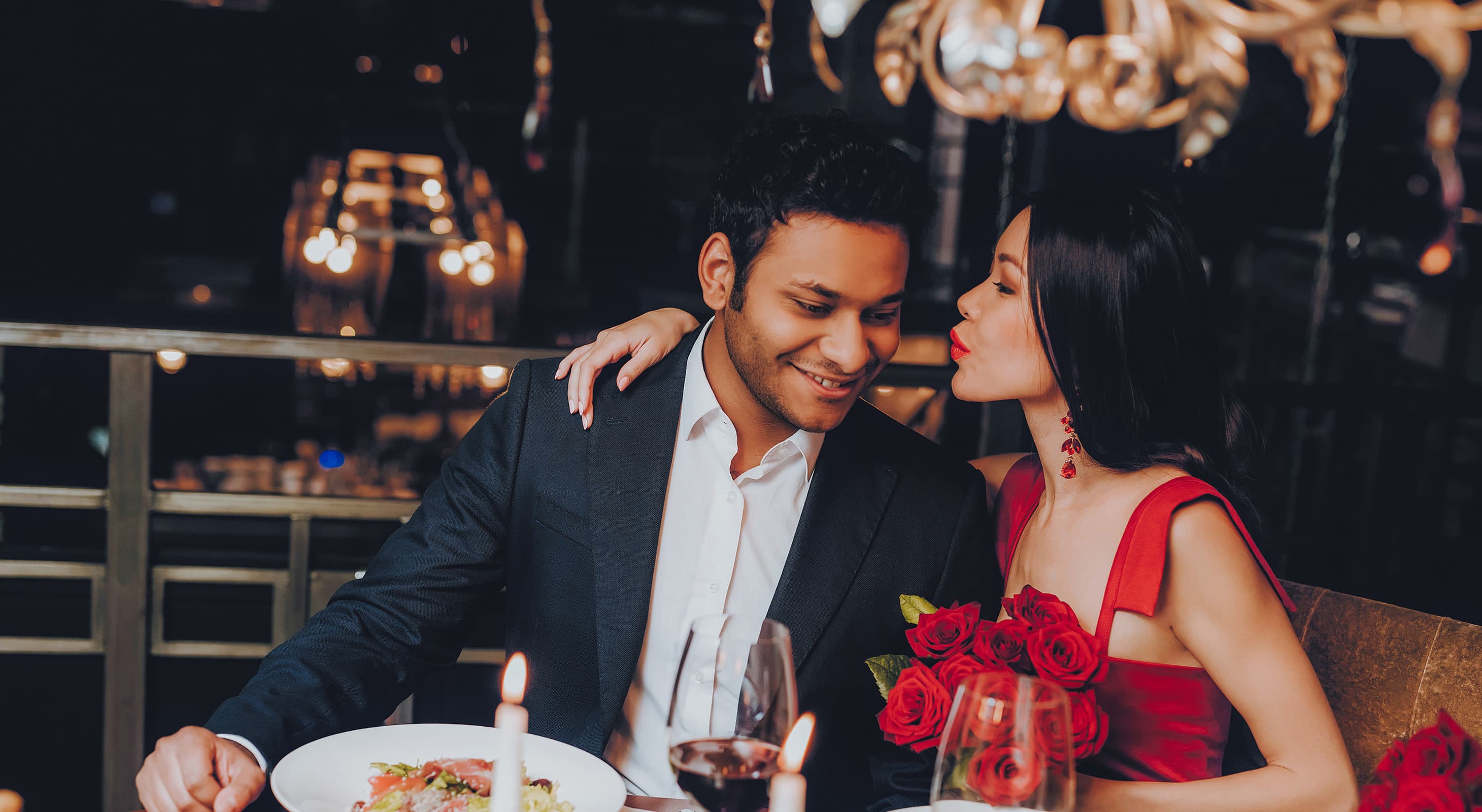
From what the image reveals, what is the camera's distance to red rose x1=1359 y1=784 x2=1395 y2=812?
0.94 meters

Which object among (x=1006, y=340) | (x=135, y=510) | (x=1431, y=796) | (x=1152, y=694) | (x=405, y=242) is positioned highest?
(x=1006, y=340)

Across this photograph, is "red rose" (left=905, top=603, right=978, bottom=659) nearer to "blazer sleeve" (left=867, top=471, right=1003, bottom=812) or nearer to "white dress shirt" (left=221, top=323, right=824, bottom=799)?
"blazer sleeve" (left=867, top=471, right=1003, bottom=812)

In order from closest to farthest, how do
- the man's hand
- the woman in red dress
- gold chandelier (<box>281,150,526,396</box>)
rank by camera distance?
the man's hand → the woman in red dress → gold chandelier (<box>281,150,526,396</box>)

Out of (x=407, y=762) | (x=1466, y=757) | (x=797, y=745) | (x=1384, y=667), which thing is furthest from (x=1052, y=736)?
(x=1384, y=667)

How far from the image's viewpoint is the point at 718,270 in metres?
1.80

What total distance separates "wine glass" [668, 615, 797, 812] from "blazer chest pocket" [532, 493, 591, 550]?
2.38ft

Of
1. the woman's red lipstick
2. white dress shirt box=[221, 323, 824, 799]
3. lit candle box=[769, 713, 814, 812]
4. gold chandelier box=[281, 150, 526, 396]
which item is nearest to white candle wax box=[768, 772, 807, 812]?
lit candle box=[769, 713, 814, 812]

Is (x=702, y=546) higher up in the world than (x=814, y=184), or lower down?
lower down

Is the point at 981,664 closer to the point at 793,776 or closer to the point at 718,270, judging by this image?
the point at 793,776

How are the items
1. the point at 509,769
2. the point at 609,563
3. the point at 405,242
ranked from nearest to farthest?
the point at 509,769 < the point at 609,563 < the point at 405,242

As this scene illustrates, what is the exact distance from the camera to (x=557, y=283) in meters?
6.14

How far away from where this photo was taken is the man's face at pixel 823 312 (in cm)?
162

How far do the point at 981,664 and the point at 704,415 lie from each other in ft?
2.34

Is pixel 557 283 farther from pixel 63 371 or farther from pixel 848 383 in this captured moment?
pixel 848 383
